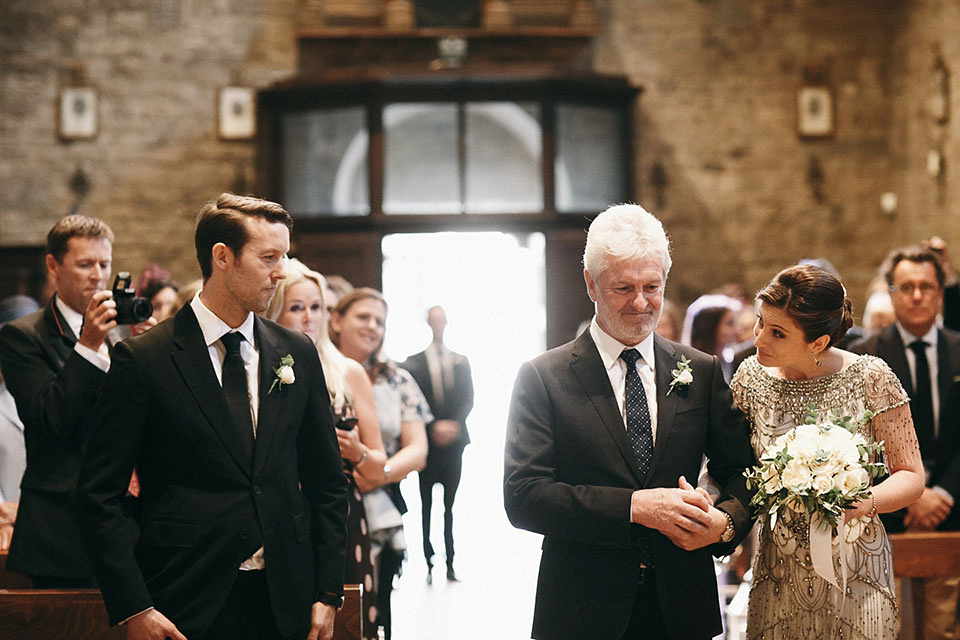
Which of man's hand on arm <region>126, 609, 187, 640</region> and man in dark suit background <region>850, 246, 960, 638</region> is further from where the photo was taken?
man in dark suit background <region>850, 246, 960, 638</region>

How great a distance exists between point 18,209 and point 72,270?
328 inches

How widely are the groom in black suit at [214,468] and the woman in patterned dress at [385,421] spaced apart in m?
1.45

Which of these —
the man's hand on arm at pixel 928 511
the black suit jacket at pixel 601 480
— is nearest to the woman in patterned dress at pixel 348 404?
the black suit jacket at pixel 601 480

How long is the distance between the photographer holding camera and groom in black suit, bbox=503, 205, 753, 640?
132 cm

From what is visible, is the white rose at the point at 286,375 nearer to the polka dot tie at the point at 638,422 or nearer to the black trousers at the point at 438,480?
the polka dot tie at the point at 638,422

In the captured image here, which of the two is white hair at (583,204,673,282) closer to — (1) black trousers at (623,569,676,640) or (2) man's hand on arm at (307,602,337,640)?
(1) black trousers at (623,569,676,640)

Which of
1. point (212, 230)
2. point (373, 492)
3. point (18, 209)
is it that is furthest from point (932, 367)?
point (18, 209)

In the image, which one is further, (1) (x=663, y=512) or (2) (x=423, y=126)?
(2) (x=423, y=126)

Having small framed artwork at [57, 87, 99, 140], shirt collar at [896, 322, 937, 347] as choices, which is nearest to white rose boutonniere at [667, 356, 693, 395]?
shirt collar at [896, 322, 937, 347]

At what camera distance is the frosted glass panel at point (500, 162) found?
10.6 m

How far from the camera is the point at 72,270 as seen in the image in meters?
3.40

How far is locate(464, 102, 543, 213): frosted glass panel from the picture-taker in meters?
10.6

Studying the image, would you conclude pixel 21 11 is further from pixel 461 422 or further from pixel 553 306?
pixel 461 422

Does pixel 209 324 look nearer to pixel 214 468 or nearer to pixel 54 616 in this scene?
pixel 214 468
